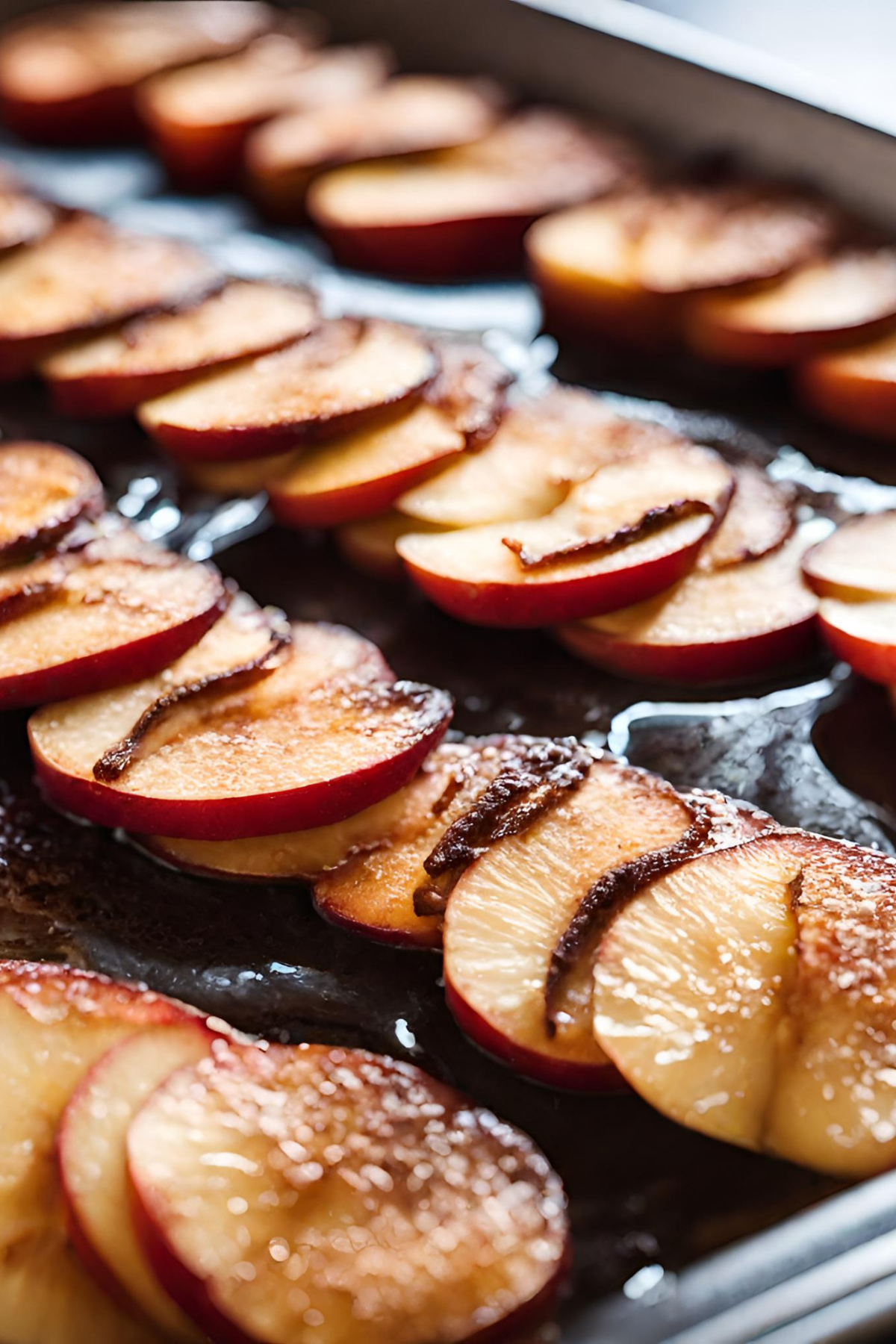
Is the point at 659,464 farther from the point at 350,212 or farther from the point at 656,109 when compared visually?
the point at 656,109

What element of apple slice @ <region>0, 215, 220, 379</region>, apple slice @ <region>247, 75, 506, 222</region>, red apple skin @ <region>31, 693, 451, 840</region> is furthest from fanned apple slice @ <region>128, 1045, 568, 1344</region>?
apple slice @ <region>247, 75, 506, 222</region>

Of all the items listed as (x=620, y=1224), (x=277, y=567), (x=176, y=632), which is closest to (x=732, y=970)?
(x=620, y=1224)

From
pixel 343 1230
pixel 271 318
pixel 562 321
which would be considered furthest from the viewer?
pixel 562 321

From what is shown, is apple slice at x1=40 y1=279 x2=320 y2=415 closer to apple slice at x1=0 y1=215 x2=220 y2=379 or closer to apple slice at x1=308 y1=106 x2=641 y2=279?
apple slice at x1=0 y1=215 x2=220 y2=379

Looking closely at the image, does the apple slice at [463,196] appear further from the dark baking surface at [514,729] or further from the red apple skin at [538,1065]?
the red apple skin at [538,1065]

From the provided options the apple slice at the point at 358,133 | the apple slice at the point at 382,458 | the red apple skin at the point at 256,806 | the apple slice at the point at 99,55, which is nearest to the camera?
the red apple skin at the point at 256,806

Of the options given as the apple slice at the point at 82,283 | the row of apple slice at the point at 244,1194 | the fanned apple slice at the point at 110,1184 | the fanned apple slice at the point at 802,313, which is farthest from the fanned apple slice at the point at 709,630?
the apple slice at the point at 82,283
